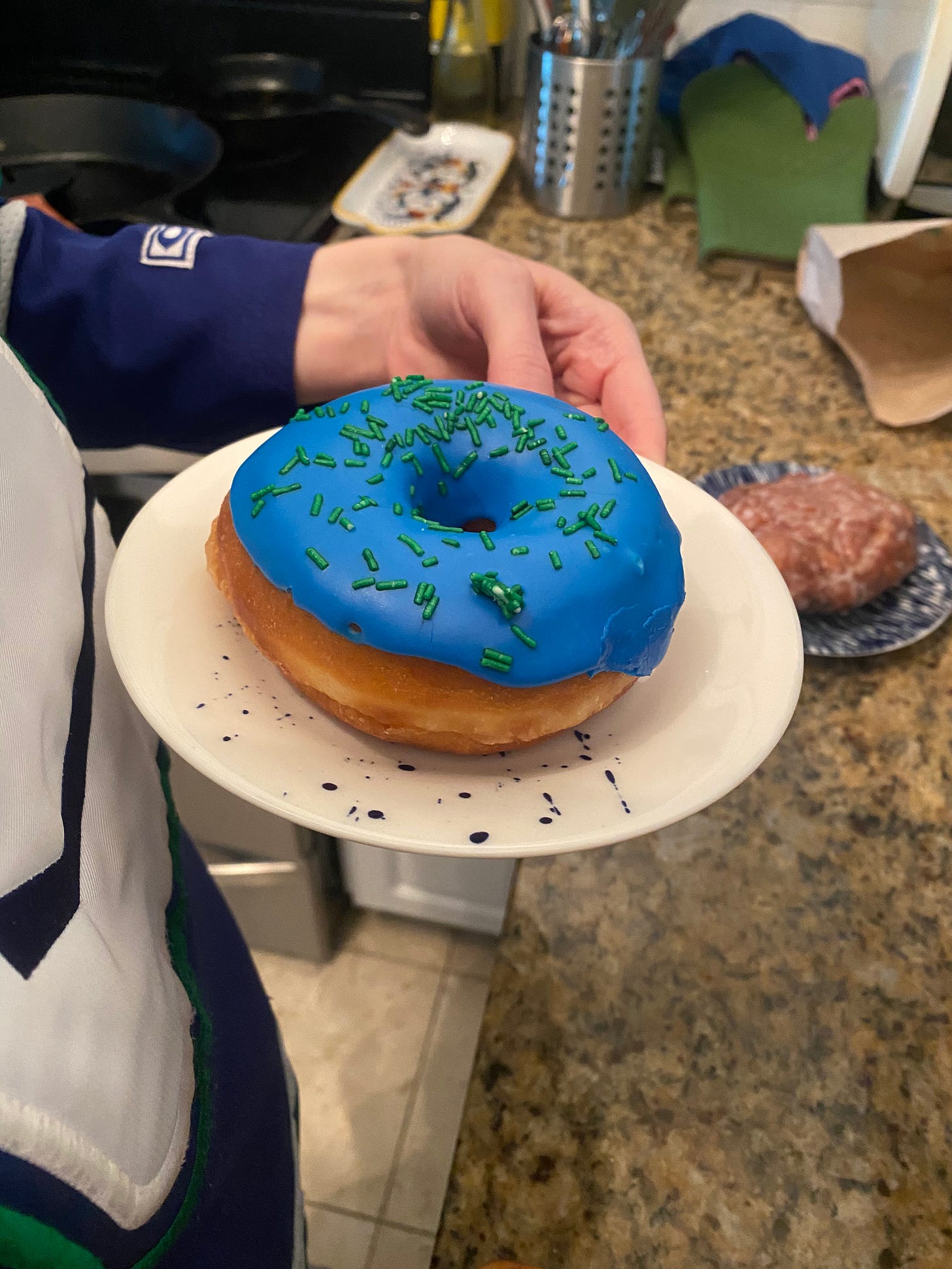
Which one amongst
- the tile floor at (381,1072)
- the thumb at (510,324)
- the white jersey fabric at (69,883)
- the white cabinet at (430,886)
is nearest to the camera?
the white jersey fabric at (69,883)

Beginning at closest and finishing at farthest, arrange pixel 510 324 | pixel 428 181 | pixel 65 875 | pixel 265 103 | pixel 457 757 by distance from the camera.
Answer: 1. pixel 65 875
2. pixel 457 757
3. pixel 510 324
4. pixel 265 103
5. pixel 428 181

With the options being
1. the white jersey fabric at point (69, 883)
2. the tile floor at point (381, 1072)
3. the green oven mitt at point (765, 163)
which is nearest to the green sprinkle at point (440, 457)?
the white jersey fabric at point (69, 883)

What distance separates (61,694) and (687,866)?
44 cm

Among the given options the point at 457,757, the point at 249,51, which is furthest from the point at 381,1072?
the point at 249,51

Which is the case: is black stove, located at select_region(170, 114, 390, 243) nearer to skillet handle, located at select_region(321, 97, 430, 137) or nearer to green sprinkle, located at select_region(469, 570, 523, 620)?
skillet handle, located at select_region(321, 97, 430, 137)

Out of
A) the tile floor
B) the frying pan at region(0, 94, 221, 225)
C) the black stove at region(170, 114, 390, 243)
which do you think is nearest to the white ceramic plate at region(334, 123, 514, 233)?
the black stove at region(170, 114, 390, 243)

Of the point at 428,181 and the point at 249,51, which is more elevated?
the point at 249,51

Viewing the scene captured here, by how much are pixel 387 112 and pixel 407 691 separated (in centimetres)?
108

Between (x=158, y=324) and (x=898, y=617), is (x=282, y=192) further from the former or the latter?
(x=898, y=617)

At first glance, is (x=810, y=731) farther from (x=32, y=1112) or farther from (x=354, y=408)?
(x=32, y=1112)

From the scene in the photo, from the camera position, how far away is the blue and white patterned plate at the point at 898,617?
747mm

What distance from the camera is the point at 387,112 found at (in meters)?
1.20

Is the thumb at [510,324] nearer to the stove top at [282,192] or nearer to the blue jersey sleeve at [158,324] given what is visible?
the blue jersey sleeve at [158,324]

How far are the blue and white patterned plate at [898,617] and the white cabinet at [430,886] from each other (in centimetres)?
52
